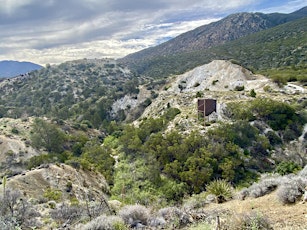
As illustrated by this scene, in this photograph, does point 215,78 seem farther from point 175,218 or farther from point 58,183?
point 175,218

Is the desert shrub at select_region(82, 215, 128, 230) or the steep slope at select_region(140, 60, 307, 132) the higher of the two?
the desert shrub at select_region(82, 215, 128, 230)

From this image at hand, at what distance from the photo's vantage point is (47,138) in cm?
4694

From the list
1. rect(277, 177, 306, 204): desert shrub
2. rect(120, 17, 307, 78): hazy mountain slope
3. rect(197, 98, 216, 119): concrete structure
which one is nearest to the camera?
rect(277, 177, 306, 204): desert shrub

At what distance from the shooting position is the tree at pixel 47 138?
45.7 metres

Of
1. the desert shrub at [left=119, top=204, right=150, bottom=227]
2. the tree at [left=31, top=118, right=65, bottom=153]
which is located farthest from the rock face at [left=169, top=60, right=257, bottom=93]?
the desert shrub at [left=119, top=204, right=150, bottom=227]

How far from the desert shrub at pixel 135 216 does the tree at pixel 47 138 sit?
1548 inches

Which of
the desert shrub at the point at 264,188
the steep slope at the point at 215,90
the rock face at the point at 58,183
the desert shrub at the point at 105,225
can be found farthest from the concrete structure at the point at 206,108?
the desert shrub at the point at 105,225

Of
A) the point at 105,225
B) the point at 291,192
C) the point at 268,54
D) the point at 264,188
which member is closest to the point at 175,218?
the point at 105,225

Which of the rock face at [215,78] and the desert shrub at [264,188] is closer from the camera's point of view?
the desert shrub at [264,188]

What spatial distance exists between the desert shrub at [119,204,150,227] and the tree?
129 ft

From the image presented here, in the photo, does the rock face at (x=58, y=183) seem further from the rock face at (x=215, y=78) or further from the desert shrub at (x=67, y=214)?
the rock face at (x=215, y=78)

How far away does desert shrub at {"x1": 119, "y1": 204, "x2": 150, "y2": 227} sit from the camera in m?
8.59

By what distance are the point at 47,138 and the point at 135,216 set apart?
41.2 metres

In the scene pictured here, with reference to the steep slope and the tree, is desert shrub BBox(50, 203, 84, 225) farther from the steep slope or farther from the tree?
the tree
